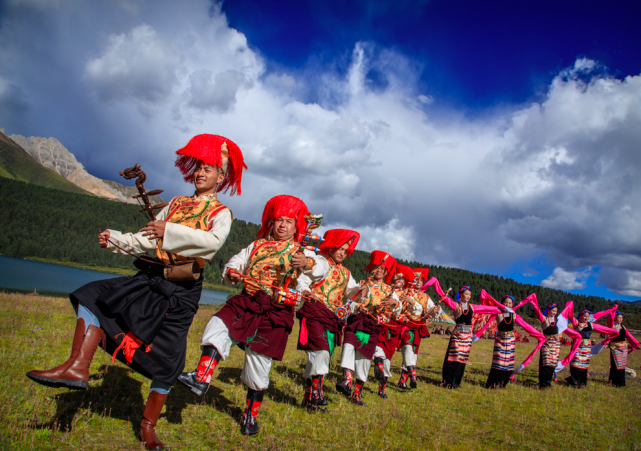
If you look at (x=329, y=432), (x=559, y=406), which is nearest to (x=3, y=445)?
(x=329, y=432)

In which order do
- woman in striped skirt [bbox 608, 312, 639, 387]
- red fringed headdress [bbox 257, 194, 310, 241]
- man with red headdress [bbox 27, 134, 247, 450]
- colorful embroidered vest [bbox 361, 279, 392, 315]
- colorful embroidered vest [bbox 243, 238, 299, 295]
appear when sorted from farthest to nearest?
woman in striped skirt [bbox 608, 312, 639, 387]
colorful embroidered vest [bbox 361, 279, 392, 315]
red fringed headdress [bbox 257, 194, 310, 241]
colorful embroidered vest [bbox 243, 238, 299, 295]
man with red headdress [bbox 27, 134, 247, 450]

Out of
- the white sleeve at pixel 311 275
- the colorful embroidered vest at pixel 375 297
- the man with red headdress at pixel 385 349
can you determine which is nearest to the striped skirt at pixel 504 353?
the man with red headdress at pixel 385 349

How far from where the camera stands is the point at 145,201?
9.75 ft

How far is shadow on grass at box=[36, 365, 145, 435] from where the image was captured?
3023 mm

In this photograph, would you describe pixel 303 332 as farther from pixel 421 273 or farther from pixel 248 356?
pixel 421 273

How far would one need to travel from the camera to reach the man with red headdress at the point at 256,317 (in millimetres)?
3348

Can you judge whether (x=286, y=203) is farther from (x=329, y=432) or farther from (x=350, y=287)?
(x=329, y=432)

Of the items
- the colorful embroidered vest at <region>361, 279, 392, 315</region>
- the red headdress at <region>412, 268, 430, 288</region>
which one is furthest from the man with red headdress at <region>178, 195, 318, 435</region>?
the red headdress at <region>412, 268, 430, 288</region>

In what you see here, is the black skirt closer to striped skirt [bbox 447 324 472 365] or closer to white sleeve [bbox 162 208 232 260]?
white sleeve [bbox 162 208 232 260]

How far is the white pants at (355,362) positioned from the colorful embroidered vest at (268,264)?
6.79ft

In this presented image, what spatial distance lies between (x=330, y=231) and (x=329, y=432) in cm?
299

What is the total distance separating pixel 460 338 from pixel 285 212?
18.8 feet

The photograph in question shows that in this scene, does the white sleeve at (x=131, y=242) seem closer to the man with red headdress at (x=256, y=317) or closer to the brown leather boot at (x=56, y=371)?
the brown leather boot at (x=56, y=371)

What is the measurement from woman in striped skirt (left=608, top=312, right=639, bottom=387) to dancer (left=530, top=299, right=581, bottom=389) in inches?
76.5
